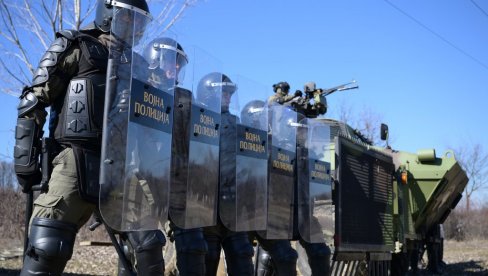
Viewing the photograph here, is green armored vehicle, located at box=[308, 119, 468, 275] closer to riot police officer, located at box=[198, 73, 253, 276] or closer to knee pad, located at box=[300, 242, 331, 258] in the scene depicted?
knee pad, located at box=[300, 242, 331, 258]

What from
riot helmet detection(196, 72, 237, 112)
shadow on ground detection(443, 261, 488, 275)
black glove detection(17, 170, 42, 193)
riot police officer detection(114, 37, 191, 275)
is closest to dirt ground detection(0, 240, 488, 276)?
shadow on ground detection(443, 261, 488, 275)

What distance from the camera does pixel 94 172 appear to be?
136 inches

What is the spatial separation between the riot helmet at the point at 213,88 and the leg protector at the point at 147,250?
1238 millimetres

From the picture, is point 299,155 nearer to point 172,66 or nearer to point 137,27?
point 172,66

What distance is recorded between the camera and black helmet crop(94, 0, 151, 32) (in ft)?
11.8

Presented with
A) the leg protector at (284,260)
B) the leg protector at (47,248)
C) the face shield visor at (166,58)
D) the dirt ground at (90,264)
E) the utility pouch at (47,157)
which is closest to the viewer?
the leg protector at (47,248)

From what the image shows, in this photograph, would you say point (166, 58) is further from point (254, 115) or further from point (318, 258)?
point (318, 258)

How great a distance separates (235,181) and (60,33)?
67.4 inches

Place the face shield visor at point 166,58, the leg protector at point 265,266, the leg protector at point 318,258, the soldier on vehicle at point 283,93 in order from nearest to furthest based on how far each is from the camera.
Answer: the face shield visor at point 166,58, the leg protector at point 318,258, the leg protector at point 265,266, the soldier on vehicle at point 283,93

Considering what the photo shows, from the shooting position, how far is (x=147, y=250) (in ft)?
11.5

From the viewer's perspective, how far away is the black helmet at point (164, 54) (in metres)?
3.75

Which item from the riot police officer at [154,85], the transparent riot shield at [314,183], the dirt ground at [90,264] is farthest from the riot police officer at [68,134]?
the dirt ground at [90,264]

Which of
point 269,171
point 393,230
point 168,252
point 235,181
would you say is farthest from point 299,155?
point 393,230

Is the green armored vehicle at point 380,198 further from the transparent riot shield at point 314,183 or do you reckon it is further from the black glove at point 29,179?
the black glove at point 29,179
